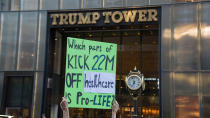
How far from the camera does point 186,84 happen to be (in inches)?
584

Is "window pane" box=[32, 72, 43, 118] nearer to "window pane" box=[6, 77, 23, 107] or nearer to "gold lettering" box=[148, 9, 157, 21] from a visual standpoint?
"window pane" box=[6, 77, 23, 107]

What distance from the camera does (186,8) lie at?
605 inches

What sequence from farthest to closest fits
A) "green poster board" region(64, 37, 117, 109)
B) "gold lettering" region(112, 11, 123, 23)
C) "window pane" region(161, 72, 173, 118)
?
"gold lettering" region(112, 11, 123, 23), "window pane" region(161, 72, 173, 118), "green poster board" region(64, 37, 117, 109)

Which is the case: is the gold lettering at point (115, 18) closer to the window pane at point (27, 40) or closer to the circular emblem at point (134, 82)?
the window pane at point (27, 40)

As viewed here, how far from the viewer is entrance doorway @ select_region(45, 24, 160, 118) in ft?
57.2

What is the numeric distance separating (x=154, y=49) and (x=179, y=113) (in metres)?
4.38

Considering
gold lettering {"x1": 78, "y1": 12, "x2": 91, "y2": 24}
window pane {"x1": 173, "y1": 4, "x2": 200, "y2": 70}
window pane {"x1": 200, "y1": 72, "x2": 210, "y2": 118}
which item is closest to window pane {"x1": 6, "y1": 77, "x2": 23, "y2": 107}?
gold lettering {"x1": 78, "y1": 12, "x2": 91, "y2": 24}

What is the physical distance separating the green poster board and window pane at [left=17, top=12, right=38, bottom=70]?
11.7 meters

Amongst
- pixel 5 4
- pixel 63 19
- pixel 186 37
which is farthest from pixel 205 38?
pixel 5 4

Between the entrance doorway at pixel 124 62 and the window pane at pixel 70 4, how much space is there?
1.24 metres

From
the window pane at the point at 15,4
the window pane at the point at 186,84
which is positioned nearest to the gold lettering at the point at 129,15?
the window pane at the point at 186,84

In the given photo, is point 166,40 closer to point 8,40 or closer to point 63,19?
point 63,19

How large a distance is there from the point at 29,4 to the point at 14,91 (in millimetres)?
5047

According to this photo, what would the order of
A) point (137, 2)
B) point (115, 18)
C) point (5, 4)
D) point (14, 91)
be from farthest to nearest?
1. point (5, 4)
2. point (14, 91)
3. point (115, 18)
4. point (137, 2)
